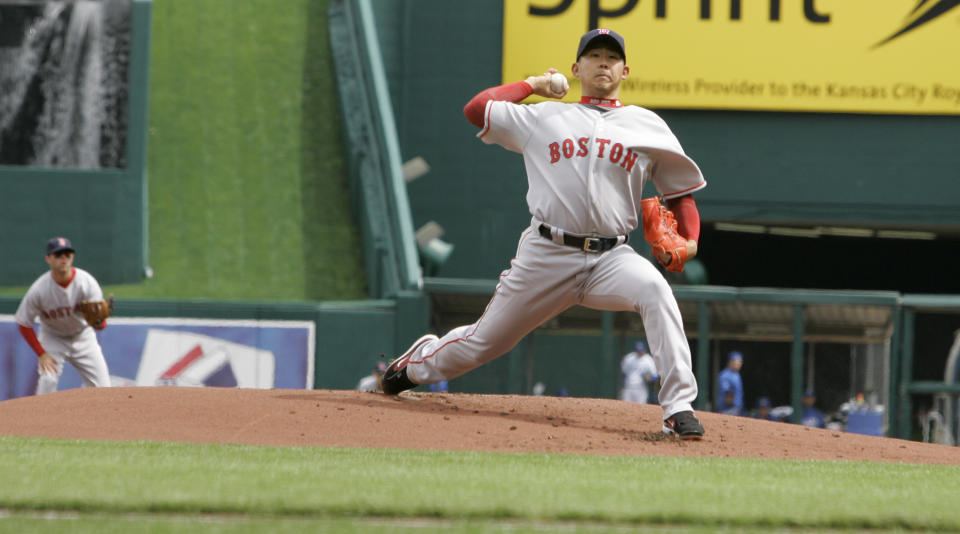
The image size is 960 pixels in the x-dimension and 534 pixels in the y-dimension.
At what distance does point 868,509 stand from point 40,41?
496 inches

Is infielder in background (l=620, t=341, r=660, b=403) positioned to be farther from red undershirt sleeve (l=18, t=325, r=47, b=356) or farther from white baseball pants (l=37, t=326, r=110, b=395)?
red undershirt sleeve (l=18, t=325, r=47, b=356)

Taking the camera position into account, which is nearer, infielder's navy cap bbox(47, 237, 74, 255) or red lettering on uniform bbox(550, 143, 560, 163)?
red lettering on uniform bbox(550, 143, 560, 163)

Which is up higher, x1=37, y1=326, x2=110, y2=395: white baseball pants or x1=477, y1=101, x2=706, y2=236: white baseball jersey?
x1=477, y1=101, x2=706, y2=236: white baseball jersey

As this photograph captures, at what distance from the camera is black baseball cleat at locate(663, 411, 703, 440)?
223 inches

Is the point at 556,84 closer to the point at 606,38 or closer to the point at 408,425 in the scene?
the point at 606,38

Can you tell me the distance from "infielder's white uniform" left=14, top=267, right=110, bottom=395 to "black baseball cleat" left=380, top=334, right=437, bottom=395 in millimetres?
3481

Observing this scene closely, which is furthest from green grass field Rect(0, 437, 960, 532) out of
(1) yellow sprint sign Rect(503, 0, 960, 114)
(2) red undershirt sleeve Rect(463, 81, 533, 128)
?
(1) yellow sprint sign Rect(503, 0, 960, 114)

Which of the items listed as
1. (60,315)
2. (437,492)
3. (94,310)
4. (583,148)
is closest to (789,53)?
(94,310)

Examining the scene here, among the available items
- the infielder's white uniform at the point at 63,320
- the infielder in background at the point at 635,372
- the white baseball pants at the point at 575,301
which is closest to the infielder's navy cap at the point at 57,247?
the infielder's white uniform at the point at 63,320

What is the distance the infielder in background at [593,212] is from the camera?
5738 mm

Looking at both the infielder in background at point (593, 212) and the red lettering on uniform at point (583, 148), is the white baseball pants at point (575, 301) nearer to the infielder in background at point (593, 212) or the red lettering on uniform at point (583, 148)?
the infielder in background at point (593, 212)

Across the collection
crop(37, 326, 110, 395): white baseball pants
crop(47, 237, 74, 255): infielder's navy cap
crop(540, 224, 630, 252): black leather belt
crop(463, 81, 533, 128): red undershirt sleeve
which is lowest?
crop(37, 326, 110, 395): white baseball pants

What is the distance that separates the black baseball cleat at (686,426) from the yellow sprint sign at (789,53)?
1205cm

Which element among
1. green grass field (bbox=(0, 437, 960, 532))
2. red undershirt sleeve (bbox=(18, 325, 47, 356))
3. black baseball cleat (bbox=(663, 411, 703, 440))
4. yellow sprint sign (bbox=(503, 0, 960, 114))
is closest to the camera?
green grass field (bbox=(0, 437, 960, 532))
